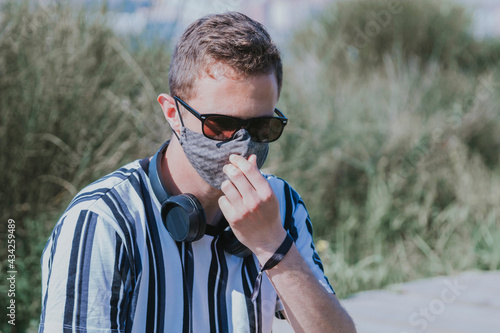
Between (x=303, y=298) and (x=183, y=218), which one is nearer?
(x=183, y=218)

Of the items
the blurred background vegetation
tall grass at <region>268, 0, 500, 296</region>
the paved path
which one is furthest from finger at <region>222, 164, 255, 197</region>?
tall grass at <region>268, 0, 500, 296</region>

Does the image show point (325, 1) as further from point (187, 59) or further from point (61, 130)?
point (187, 59)

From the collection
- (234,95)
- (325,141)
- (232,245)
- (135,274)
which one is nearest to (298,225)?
(232,245)

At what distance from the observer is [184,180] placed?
6.17 feet

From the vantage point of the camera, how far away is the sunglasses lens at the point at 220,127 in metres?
1.78

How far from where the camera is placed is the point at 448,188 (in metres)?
6.22

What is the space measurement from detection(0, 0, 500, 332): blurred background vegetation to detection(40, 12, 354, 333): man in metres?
2.01

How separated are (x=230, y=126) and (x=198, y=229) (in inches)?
13.2

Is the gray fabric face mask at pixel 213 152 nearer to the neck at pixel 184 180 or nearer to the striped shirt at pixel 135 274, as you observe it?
the neck at pixel 184 180

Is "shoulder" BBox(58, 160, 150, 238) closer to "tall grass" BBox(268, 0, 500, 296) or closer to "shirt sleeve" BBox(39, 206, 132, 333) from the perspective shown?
"shirt sleeve" BBox(39, 206, 132, 333)

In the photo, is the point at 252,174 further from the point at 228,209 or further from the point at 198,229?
the point at 198,229

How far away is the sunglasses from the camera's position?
1781mm

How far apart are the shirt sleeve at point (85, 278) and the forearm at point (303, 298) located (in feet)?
1.46

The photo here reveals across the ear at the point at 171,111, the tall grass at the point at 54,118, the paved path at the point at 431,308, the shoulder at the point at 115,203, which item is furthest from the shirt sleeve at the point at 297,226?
the tall grass at the point at 54,118
